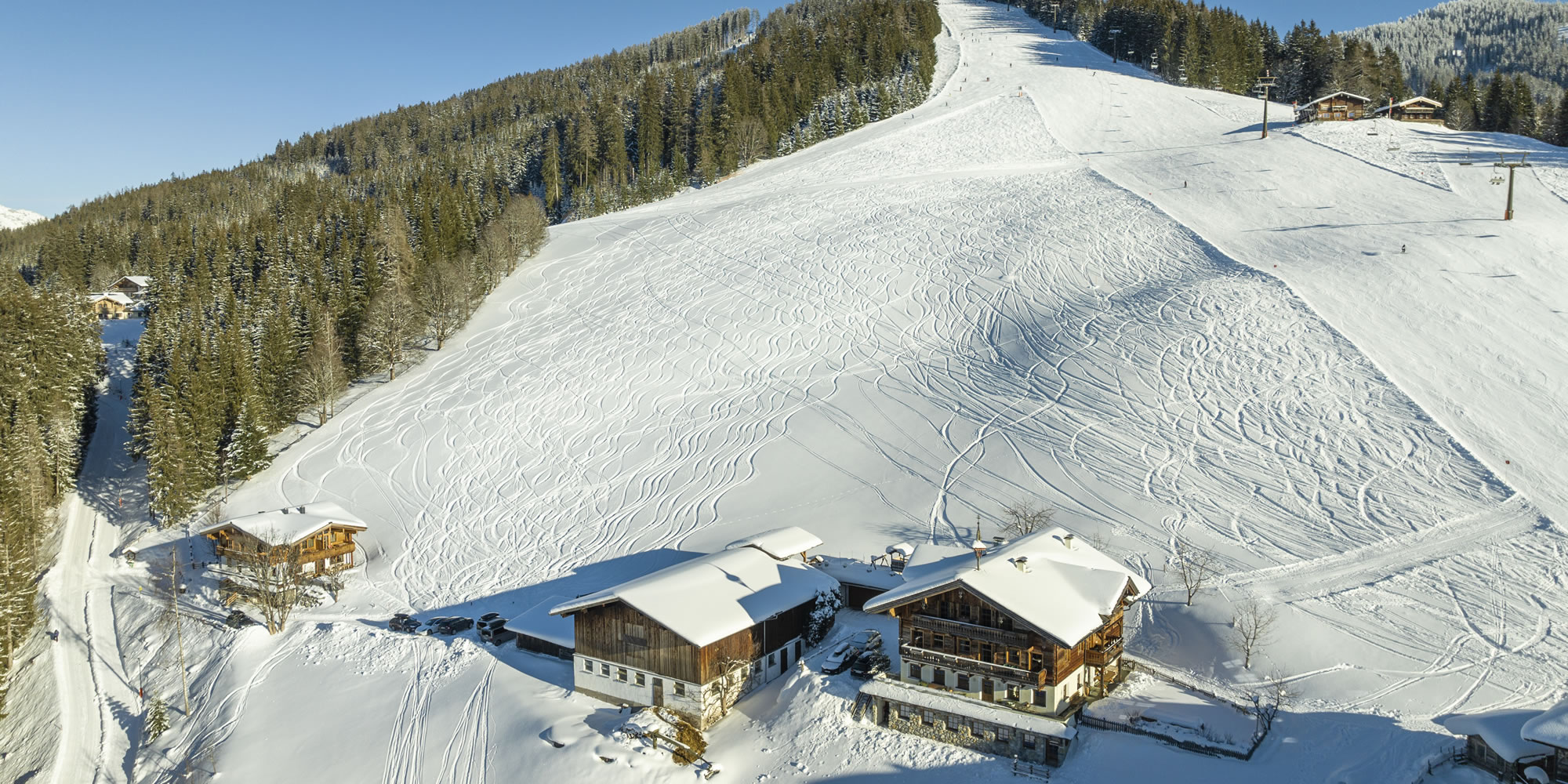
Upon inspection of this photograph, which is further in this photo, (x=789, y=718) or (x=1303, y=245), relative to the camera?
(x=1303, y=245)

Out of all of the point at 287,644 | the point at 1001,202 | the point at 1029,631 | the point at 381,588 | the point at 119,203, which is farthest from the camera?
the point at 119,203

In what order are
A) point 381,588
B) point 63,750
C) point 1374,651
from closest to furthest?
point 1374,651 < point 63,750 < point 381,588

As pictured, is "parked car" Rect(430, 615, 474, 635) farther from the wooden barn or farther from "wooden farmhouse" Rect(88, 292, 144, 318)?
"wooden farmhouse" Rect(88, 292, 144, 318)

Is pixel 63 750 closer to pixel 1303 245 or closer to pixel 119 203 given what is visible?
pixel 1303 245

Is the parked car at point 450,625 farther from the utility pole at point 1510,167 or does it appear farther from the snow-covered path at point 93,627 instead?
the utility pole at point 1510,167

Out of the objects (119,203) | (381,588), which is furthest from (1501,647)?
(119,203)

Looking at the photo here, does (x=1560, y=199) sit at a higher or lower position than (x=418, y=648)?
higher

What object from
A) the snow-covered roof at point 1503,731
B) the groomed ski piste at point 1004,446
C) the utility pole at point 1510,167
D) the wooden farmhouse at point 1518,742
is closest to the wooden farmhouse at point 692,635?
the groomed ski piste at point 1004,446
